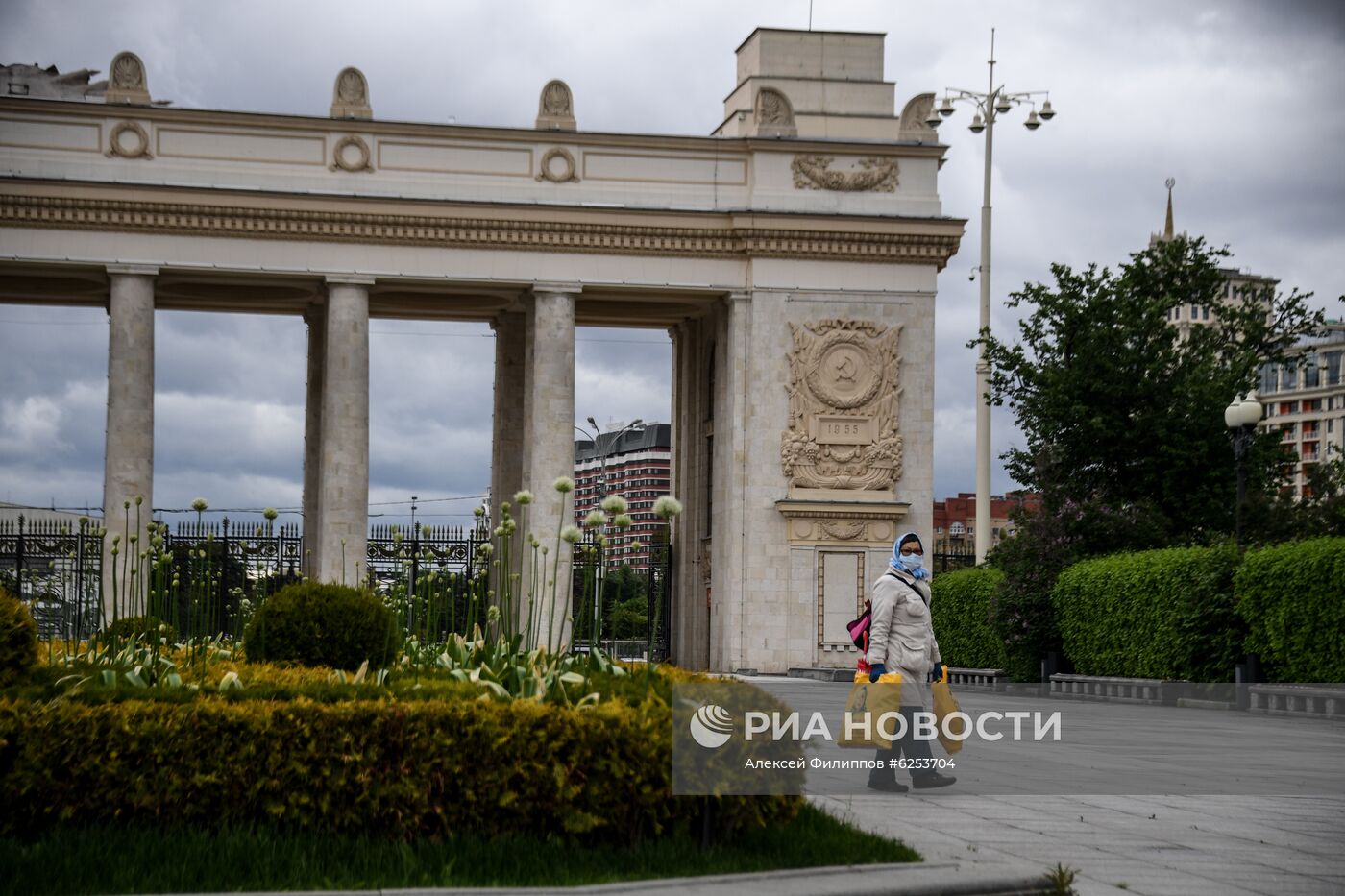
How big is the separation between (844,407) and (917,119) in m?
6.75

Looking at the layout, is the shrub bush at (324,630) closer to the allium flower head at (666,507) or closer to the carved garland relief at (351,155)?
the allium flower head at (666,507)

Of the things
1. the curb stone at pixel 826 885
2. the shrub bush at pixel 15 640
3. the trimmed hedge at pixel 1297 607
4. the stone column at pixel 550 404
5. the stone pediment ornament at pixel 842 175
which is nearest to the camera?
the curb stone at pixel 826 885

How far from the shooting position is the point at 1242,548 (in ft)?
86.0

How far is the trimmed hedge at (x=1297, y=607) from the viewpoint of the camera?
22609 millimetres

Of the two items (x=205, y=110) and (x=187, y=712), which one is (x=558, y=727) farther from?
(x=205, y=110)

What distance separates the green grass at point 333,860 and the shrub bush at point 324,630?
3.64m

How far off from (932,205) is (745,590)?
9472 mm

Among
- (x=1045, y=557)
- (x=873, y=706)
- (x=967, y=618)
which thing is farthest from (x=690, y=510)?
(x=873, y=706)

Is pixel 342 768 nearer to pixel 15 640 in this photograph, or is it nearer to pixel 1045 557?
pixel 15 640

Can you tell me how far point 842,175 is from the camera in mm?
37344

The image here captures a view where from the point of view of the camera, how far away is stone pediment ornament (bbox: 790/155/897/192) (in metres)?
37.2

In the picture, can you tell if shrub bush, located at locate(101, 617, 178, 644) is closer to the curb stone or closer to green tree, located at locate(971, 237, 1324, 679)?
the curb stone

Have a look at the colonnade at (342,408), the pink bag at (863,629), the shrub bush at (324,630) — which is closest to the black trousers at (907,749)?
the pink bag at (863,629)

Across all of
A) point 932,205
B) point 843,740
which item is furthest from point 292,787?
point 932,205
